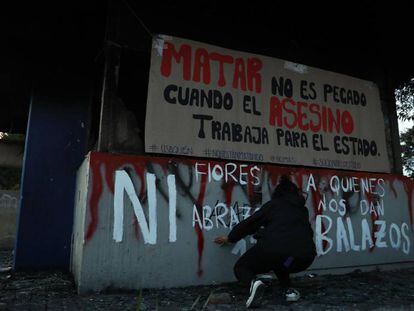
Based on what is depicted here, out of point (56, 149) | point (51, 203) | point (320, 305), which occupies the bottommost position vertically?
point (320, 305)

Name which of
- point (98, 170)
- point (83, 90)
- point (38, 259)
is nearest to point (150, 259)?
point (98, 170)

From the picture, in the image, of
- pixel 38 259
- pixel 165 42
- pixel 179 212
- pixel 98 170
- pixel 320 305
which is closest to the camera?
pixel 320 305

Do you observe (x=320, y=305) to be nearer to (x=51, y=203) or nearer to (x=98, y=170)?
(x=98, y=170)

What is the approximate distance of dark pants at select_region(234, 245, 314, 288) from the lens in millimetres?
4168

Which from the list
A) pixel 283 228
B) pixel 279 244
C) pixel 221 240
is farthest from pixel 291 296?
pixel 221 240

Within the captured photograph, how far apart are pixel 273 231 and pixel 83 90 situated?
4.29 metres

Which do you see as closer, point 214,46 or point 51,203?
point 214,46

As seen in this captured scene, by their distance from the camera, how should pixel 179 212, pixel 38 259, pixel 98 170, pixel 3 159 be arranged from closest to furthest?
pixel 98 170, pixel 179 212, pixel 38 259, pixel 3 159

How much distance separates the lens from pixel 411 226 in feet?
22.0

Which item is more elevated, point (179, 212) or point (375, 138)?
point (375, 138)

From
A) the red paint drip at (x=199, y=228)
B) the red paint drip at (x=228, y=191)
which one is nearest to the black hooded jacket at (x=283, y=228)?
the red paint drip at (x=199, y=228)

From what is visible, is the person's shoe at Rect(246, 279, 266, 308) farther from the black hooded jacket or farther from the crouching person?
the black hooded jacket

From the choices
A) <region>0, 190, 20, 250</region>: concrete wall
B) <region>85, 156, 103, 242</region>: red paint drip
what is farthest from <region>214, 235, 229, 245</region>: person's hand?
<region>0, 190, 20, 250</region>: concrete wall

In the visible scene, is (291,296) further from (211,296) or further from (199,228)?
(199,228)
